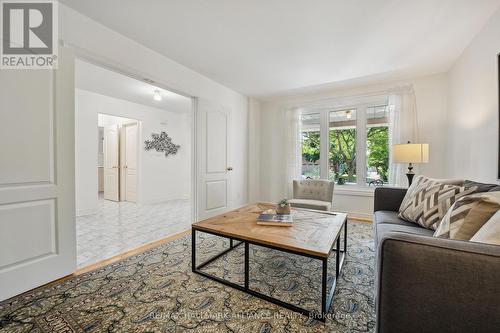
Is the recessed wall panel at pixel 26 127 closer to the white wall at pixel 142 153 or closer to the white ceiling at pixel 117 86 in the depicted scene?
the white ceiling at pixel 117 86

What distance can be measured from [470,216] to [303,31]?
209cm

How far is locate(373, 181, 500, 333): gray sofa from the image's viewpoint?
70 centimetres

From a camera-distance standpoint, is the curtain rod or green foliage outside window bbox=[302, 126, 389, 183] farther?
green foliage outside window bbox=[302, 126, 389, 183]

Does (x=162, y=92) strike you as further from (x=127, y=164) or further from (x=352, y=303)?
(x=352, y=303)

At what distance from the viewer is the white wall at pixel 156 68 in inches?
78.0

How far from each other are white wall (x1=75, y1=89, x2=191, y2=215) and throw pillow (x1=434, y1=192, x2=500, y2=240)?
4.67 m

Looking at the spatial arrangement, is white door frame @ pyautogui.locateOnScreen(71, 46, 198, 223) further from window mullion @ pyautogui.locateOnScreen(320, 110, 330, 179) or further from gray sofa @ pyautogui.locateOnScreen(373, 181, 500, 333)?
gray sofa @ pyautogui.locateOnScreen(373, 181, 500, 333)

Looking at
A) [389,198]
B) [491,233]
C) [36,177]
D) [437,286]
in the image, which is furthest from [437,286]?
[36,177]

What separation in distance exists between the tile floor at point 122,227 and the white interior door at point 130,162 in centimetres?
47

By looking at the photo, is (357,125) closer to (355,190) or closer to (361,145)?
(361,145)

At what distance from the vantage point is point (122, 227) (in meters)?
3.33

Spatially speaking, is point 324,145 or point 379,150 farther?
point 324,145

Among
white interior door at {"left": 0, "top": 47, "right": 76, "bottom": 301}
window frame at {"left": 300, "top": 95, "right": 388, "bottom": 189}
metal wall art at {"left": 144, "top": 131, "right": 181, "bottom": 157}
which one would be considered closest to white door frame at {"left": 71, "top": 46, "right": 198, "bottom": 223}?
white interior door at {"left": 0, "top": 47, "right": 76, "bottom": 301}

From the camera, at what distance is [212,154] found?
3600 mm
